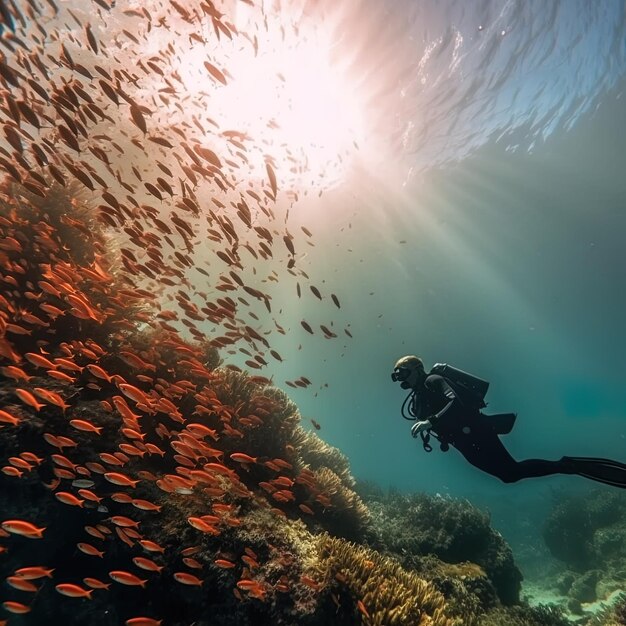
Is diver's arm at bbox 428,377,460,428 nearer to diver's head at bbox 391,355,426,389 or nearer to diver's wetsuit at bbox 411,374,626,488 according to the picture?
diver's wetsuit at bbox 411,374,626,488

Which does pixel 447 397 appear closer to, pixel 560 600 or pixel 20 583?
pixel 20 583

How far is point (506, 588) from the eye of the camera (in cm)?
890

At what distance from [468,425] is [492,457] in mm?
720

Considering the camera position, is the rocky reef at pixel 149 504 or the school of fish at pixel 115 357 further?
the school of fish at pixel 115 357

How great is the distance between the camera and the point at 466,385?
7691 mm

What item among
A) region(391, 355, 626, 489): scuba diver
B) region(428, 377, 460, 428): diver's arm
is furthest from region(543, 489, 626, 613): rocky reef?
region(428, 377, 460, 428): diver's arm

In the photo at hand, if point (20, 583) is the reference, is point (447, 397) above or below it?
above

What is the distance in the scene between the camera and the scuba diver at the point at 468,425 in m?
6.44

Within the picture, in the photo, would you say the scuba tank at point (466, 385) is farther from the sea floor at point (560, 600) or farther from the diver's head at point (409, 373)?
the sea floor at point (560, 600)

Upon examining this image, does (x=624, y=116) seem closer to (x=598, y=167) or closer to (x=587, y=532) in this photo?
(x=598, y=167)

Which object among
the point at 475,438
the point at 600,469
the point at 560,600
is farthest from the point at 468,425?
the point at 560,600

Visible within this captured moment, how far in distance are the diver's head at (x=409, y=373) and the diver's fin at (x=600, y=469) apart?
281 centimetres

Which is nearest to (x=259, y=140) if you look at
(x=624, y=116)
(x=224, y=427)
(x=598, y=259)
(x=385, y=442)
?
(x=224, y=427)

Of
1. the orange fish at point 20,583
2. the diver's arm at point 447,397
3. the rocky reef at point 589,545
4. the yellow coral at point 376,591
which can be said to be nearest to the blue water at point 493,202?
the rocky reef at point 589,545
